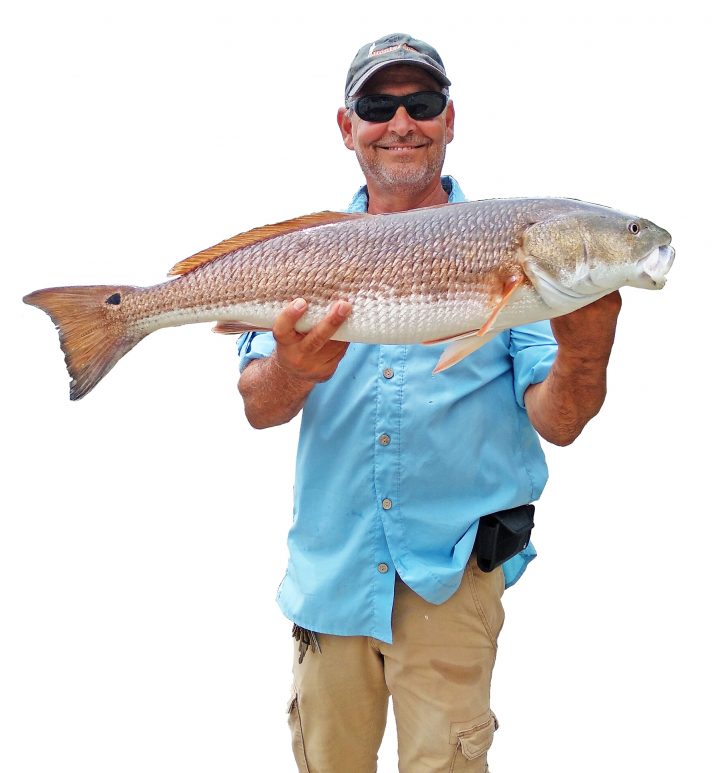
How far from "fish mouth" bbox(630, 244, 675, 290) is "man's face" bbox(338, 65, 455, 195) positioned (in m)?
1.09

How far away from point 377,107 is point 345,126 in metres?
0.34

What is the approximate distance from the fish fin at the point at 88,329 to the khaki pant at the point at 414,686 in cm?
137

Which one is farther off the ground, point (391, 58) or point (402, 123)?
point (391, 58)

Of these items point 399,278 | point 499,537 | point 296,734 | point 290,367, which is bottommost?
point 296,734

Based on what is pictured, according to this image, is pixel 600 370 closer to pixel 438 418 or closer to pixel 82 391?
pixel 438 418

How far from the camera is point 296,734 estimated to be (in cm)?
390

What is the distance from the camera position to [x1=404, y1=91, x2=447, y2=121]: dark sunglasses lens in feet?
12.5

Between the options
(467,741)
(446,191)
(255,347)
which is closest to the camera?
(467,741)

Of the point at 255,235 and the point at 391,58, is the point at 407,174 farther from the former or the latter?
the point at 255,235

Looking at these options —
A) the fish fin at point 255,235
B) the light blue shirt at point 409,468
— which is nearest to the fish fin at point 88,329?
the fish fin at point 255,235

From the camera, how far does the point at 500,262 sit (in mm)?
3137

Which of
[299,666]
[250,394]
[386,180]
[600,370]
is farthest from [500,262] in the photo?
[299,666]

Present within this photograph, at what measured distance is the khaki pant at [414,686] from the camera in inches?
142

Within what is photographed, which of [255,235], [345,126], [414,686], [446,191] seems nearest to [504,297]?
[255,235]
